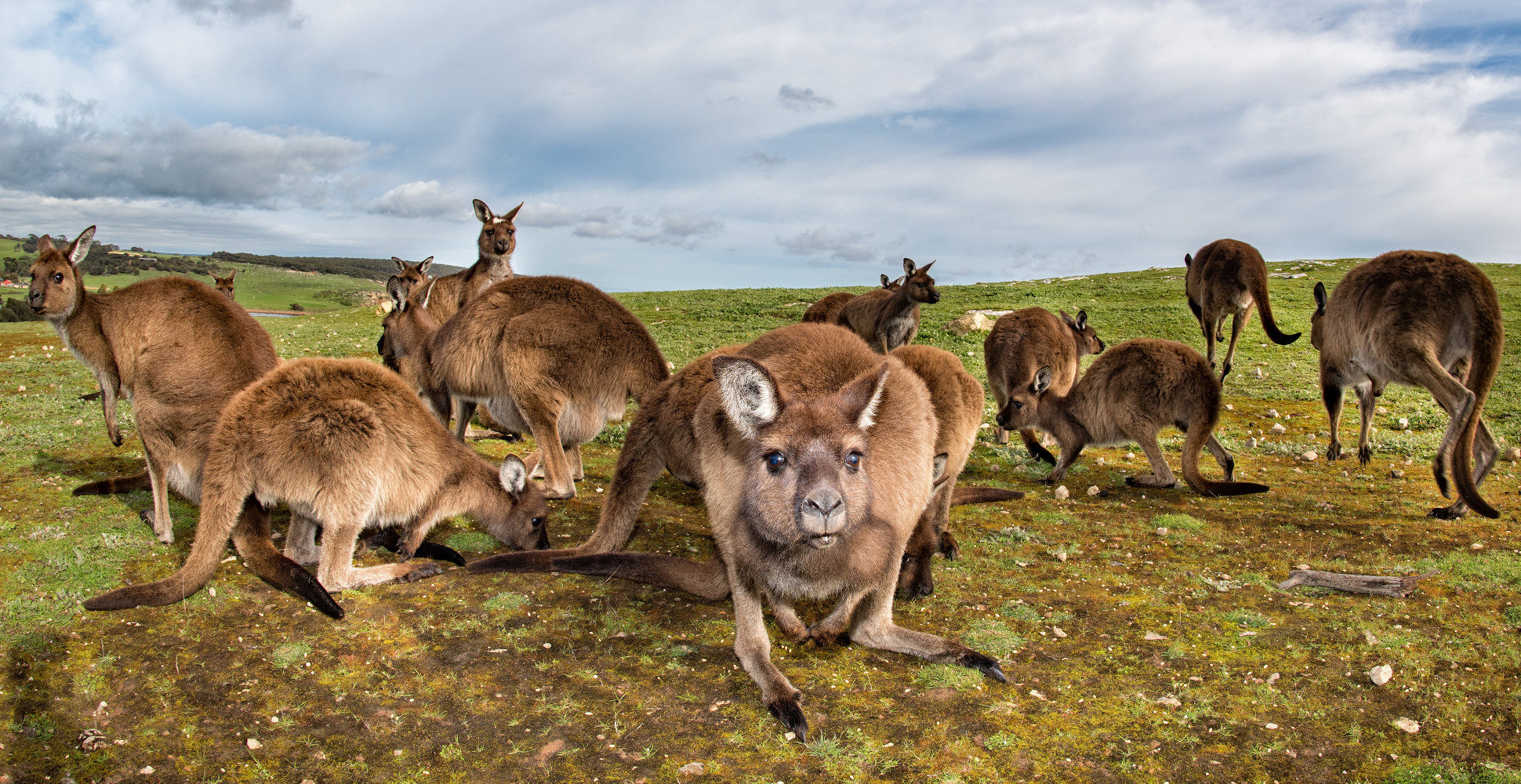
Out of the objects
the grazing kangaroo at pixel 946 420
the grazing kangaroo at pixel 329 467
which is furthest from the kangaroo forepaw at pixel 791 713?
the grazing kangaroo at pixel 329 467

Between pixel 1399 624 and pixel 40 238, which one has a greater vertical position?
pixel 40 238

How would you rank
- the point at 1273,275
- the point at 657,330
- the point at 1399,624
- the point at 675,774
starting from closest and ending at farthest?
the point at 675,774
the point at 1399,624
the point at 657,330
the point at 1273,275

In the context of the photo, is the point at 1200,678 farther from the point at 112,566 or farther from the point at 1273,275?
the point at 1273,275

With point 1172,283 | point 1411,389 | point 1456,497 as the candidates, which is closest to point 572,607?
point 1456,497

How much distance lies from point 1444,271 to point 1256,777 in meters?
6.75

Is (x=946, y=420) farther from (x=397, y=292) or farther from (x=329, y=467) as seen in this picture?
(x=397, y=292)

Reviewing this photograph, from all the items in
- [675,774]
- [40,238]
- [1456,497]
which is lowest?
[675,774]

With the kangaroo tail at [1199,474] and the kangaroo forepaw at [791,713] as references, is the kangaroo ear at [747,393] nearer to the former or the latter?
the kangaroo forepaw at [791,713]

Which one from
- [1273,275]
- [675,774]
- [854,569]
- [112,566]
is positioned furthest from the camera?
[1273,275]

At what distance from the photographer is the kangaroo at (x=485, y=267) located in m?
11.8

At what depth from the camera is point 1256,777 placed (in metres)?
3.65

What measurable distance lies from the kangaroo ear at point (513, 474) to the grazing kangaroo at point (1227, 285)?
12.3 m

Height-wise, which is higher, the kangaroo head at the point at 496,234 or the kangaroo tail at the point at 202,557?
the kangaroo head at the point at 496,234

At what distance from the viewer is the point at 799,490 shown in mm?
3766
